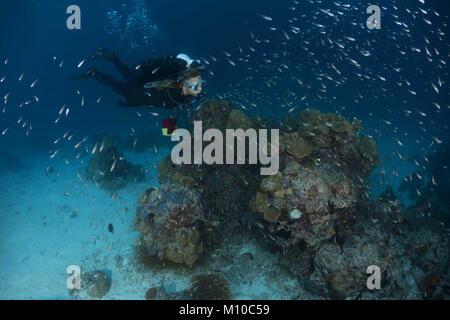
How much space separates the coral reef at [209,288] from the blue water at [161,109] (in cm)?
59

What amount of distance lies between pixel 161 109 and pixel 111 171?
26.7 m

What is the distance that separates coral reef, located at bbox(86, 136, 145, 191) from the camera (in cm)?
1245

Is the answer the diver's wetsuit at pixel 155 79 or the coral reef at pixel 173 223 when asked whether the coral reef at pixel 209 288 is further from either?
Result: the diver's wetsuit at pixel 155 79

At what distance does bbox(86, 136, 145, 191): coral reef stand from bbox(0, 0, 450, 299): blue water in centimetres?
56

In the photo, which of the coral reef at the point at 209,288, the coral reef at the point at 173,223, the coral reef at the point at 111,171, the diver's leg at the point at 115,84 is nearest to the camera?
the coral reef at the point at 209,288

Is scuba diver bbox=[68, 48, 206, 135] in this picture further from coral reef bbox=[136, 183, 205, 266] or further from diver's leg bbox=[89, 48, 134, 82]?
diver's leg bbox=[89, 48, 134, 82]

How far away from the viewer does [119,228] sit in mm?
8953

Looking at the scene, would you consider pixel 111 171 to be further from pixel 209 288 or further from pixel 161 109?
pixel 161 109

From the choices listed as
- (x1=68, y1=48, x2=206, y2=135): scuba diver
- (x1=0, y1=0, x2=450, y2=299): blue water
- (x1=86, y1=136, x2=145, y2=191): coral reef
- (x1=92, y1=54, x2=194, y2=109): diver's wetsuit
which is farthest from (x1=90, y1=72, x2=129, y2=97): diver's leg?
(x1=86, y1=136, x2=145, y2=191): coral reef

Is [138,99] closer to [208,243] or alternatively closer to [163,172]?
[163,172]

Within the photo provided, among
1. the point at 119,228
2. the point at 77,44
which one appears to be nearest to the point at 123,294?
the point at 119,228

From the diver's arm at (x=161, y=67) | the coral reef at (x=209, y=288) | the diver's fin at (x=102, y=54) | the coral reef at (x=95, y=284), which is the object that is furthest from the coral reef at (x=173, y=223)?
the diver's fin at (x=102, y=54)

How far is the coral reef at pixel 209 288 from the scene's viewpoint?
5480 millimetres

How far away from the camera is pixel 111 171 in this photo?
12.6m
